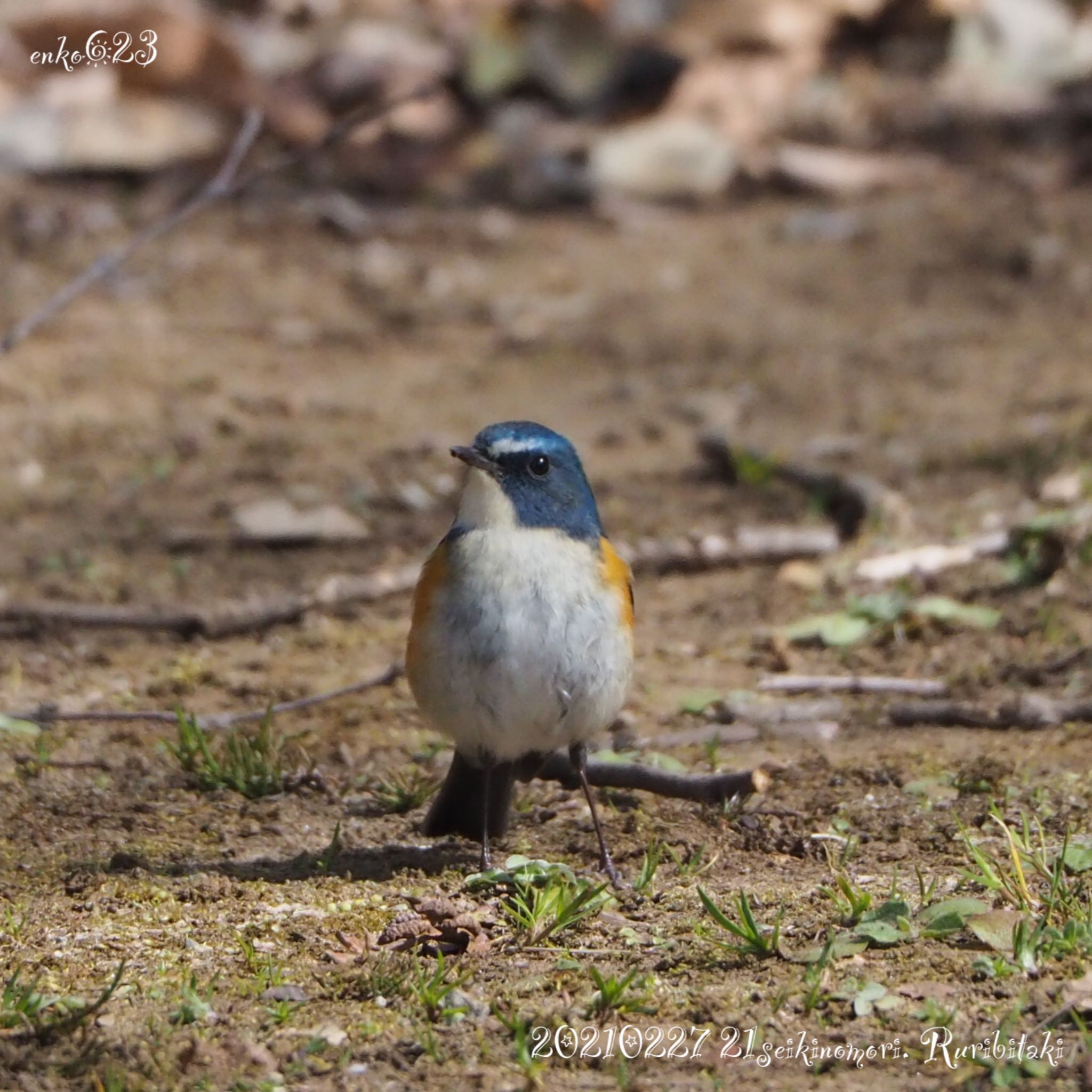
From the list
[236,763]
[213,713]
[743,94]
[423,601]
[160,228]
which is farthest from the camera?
[743,94]

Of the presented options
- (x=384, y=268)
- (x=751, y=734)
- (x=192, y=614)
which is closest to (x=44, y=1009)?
(x=751, y=734)

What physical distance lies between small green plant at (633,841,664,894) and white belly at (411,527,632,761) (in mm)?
399

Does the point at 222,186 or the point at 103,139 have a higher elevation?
the point at 103,139

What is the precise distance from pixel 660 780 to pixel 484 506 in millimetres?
944

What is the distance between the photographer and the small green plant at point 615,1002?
12.5 feet

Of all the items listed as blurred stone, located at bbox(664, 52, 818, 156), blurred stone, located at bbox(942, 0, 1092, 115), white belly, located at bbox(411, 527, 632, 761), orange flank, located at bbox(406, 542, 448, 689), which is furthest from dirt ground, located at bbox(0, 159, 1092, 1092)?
blurred stone, located at bbox(942, 0, 1092, 115)

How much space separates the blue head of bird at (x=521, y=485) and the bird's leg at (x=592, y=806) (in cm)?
62

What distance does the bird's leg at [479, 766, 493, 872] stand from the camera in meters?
4.73

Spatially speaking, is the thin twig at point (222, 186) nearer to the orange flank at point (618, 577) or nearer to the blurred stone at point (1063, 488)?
the orange flank at point (618, 577)

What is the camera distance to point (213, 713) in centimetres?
601

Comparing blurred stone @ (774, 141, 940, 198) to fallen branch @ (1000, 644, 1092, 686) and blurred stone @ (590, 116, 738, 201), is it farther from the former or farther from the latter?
fallen branch @ (1000, 644, 1092, 686)

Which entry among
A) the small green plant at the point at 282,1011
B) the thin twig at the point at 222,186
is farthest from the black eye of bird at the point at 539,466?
the small green plant at the point at 282,1011

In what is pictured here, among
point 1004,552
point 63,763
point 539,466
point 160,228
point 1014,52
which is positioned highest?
point 1014,52

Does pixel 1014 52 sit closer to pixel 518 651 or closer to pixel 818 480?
pixel 818 480
